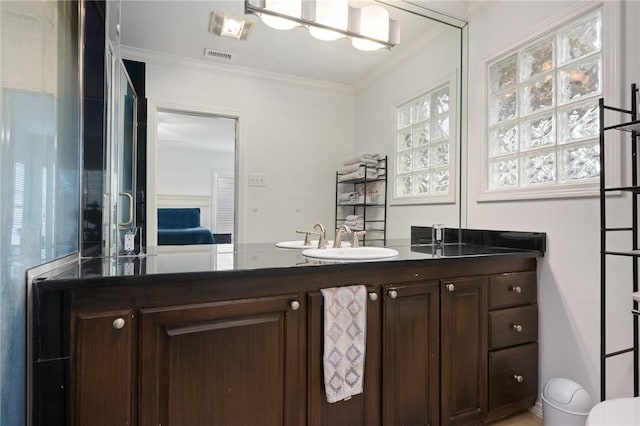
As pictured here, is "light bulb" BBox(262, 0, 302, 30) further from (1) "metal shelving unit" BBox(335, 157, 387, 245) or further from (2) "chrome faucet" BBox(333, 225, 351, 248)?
(2) "chrome faucet" BBox(333, 225, 351, 248)

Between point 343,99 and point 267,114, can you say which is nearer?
point 267,114

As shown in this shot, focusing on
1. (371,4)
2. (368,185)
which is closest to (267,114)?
(368,185)

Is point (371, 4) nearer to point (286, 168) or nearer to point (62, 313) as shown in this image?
point (286, 168)

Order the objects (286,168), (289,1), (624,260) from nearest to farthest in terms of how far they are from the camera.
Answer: (624,260)
(286,168)
(289,1)

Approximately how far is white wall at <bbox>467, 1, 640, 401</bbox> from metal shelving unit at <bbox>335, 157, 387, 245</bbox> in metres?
0.68

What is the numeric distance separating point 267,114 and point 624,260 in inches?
66.4

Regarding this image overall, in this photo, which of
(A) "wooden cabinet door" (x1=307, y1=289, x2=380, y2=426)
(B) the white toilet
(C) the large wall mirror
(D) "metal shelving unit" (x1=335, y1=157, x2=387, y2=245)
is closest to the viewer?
(B) the white toilet

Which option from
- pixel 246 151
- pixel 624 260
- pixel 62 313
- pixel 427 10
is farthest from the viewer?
pixel 427 10

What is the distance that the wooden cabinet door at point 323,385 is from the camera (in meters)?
1.25

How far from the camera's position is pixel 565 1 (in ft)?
5.44

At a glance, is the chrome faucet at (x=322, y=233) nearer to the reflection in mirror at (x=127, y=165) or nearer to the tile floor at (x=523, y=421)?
the reflection in mirror at (x=127, y=165)

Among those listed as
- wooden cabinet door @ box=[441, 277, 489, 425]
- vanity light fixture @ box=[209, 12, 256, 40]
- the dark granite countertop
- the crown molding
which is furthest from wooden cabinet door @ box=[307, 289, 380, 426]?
vanity light fixture @ box=[209, 12, 256, 40]

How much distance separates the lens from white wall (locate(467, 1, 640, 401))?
4.65 ft

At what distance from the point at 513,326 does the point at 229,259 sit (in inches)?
55.6
